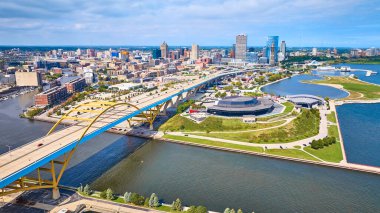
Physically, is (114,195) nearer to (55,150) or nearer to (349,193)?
(55,150)

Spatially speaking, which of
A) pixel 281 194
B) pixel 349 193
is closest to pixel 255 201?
pixel 281 194

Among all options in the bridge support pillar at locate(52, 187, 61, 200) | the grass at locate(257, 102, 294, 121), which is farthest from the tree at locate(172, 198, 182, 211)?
the grass at locate(257, 102, 294, 121)

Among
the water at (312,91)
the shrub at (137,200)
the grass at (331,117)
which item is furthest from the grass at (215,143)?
the water at (312,91)

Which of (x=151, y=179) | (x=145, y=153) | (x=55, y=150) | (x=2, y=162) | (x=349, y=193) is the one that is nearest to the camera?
(x=2, y=162)

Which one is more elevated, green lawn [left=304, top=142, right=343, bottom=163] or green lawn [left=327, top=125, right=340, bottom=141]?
green lawn [left=327, top=125, right=340, bottom=141]

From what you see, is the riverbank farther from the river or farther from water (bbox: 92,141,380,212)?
the river

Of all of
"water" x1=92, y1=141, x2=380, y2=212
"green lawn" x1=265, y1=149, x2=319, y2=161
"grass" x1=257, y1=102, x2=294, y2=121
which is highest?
"grass" x1=257, y1=102, x2=294, y2=121
